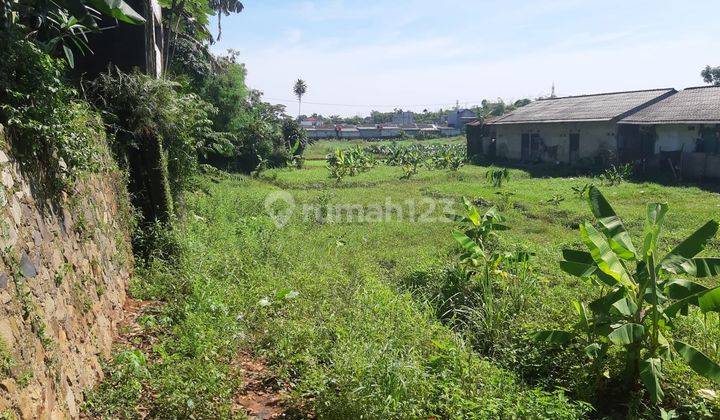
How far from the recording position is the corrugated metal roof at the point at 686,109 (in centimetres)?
1817

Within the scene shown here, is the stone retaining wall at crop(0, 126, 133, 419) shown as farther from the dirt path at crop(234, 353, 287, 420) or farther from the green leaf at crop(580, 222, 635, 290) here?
the green leaf at crop(580, 222, 635, 290)

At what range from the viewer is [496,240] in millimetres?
8555

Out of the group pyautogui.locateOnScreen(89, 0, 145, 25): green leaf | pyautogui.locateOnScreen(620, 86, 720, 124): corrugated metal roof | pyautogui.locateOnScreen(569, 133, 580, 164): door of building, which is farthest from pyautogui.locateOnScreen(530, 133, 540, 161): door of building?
A: pyautogui.locateOnScreen(89, 0, 145, 25): green leaf

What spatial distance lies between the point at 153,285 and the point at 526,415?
4640 mm

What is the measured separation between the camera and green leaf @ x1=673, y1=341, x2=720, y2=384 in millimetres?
3631

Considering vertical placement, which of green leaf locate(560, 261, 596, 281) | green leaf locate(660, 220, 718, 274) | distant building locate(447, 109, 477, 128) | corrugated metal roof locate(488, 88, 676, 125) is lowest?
green leaf locate(560, 261, 596, 281)

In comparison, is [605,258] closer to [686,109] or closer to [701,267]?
[701,267]

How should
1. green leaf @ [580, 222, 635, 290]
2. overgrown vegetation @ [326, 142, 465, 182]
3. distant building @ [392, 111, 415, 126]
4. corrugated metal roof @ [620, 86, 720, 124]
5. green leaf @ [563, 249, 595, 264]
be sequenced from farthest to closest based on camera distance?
distant building @ [392, 111, 415, 126], overgrown vegetation @ [326, 142, 465, 182], corrugated metal roof @ [620, 86, 720, 124], green leaf @ [563, 249, 595, 264], green leaf @ [580, 222, 635, 290]

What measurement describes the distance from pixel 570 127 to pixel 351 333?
71.3 ft

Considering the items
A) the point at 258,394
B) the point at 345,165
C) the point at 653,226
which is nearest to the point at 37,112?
the point at 258,394

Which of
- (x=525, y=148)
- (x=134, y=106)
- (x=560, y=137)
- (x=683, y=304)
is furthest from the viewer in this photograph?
(x=525, y=148)

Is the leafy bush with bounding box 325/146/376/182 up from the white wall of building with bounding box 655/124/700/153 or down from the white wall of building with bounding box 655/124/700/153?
down

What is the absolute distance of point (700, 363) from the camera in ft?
12.2

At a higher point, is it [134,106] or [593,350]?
[134,106]
